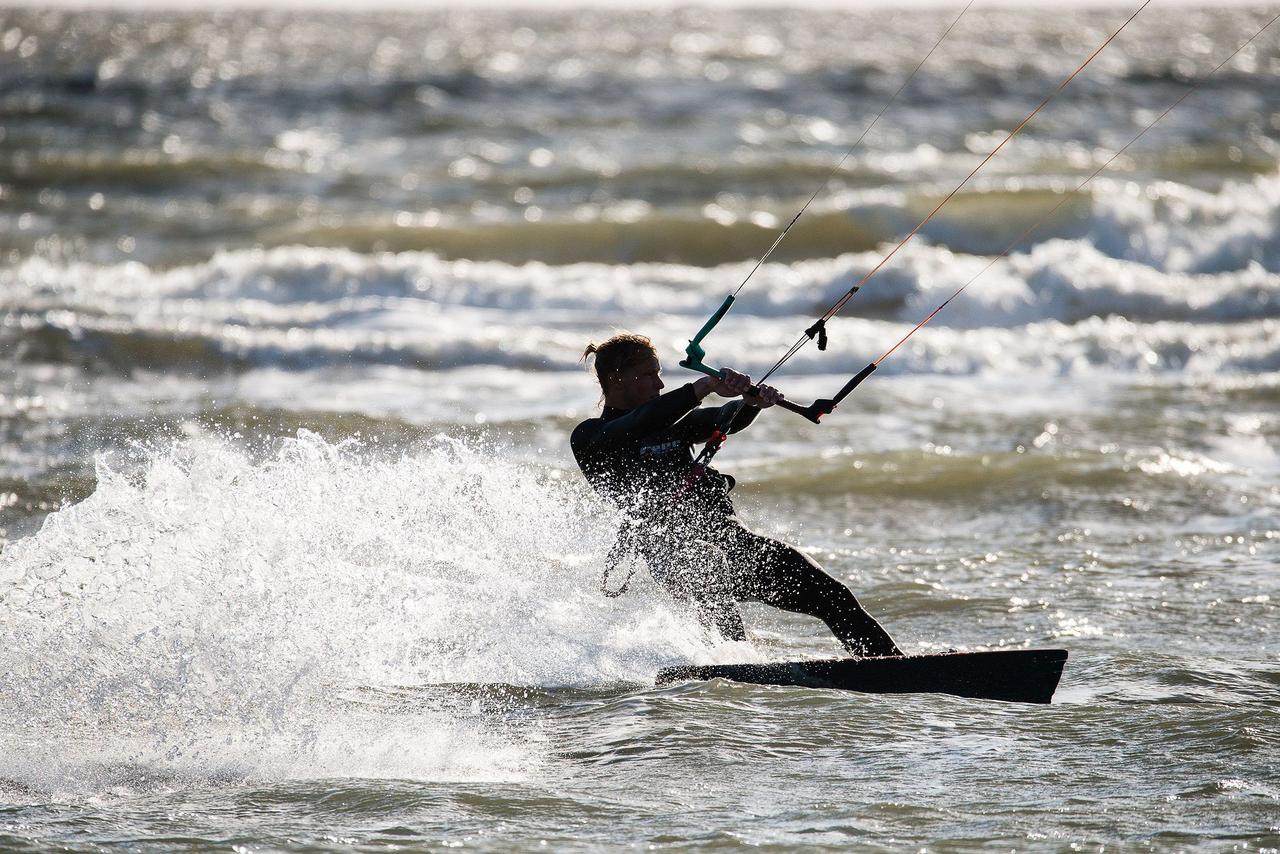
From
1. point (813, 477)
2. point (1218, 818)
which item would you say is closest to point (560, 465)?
point (813, 477)

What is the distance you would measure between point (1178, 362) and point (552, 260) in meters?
8.46

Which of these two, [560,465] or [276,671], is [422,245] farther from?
[276,671]

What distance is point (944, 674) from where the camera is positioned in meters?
5.57

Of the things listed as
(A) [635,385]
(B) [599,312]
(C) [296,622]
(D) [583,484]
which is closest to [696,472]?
(A) [635,385]

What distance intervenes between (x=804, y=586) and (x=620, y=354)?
1218 millimetres

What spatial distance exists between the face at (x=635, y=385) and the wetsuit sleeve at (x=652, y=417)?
0.14 metres

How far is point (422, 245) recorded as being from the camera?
19.6 metres

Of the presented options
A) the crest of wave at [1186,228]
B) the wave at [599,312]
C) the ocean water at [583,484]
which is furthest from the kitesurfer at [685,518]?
the crest of wave at [1186,228]

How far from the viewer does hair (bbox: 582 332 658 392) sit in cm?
593

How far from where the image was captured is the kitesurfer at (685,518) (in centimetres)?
583

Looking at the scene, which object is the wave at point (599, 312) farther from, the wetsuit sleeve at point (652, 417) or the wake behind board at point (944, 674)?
the wake behind board at point (944, 674)

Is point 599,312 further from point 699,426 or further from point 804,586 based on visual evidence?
point 804,586

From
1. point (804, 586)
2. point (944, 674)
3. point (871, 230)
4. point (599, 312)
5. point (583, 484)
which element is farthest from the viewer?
point (871, 230)

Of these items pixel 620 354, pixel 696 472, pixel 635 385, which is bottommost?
pixel 696 472
